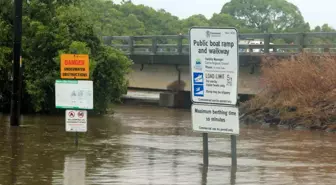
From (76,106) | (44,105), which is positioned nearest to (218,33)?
(76,106)

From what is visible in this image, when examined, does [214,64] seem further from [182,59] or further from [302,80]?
[182,59]

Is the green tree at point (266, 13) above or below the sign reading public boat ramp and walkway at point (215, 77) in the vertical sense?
above

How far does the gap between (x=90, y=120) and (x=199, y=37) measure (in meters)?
14.3

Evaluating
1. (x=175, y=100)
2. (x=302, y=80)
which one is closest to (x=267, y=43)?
(x=175, y=100)

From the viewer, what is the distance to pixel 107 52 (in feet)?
98.2

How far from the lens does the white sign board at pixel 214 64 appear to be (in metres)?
12.9

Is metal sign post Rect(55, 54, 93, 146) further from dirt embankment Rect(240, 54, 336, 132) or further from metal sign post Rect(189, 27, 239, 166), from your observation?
dirt embankment Rect(240, 54, 336, 132)

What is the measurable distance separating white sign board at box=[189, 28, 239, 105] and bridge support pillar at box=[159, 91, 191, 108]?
2912 cm

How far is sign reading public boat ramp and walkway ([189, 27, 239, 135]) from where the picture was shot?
42.4 feet

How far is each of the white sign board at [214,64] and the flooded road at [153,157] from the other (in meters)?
1.28

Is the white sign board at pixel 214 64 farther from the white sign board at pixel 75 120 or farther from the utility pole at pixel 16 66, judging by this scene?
the utility pole at pixel 16 66

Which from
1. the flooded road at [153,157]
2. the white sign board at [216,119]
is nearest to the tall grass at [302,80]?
the flooded road at [153,157]

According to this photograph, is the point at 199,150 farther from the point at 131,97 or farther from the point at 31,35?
the point at 131,97

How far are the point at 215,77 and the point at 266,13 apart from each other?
104 m
